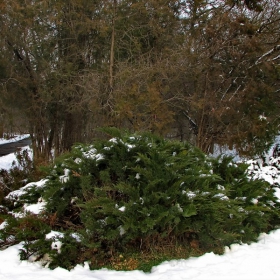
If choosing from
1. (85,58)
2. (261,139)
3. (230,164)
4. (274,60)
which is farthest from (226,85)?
(230,164)

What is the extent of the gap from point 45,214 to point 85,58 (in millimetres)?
9991

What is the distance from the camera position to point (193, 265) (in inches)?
131

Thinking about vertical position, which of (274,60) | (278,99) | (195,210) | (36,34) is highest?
(36,34)

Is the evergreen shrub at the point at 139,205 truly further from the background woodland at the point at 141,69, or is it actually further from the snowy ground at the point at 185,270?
the background woodland at the point at 141,69

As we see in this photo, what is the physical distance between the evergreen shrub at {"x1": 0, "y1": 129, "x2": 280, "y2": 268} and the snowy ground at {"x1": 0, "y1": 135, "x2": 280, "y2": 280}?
159 millimetres

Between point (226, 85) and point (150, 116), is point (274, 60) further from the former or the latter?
point (150, 116)

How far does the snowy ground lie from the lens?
299cm

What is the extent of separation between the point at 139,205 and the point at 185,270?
81cm

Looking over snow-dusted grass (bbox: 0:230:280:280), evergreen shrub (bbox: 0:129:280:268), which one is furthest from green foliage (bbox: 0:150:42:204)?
snow-dusted grass (bbox: 0:230:280:280)

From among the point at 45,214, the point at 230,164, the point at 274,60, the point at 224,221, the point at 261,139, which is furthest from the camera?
the point at 274,60

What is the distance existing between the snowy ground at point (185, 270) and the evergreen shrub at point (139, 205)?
0.52 feet

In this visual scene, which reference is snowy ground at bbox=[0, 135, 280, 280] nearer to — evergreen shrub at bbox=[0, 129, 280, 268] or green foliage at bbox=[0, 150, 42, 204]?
evergreen shrub at bbox=[0, 129, 280, 268]

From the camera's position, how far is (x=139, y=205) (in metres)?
3.53

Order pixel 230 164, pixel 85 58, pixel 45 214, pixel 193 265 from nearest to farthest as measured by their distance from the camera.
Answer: pixel 193 265 → pixel 45 214 → pixel 230 164 → pixel 85 58
